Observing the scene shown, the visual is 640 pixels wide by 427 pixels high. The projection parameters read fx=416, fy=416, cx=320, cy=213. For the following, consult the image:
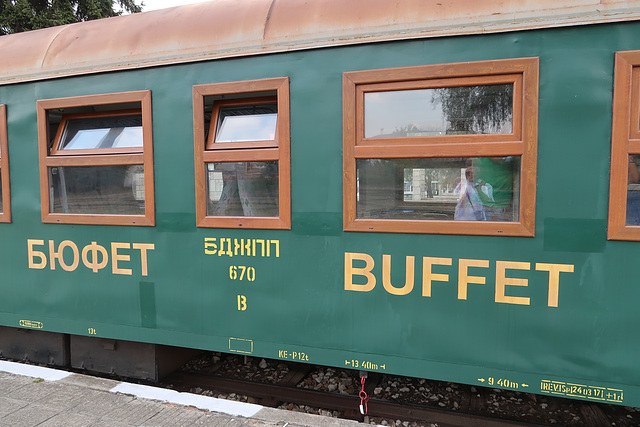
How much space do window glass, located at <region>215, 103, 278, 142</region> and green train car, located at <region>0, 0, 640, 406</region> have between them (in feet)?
0.05

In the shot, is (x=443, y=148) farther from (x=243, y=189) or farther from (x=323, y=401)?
(x=323, y=401)

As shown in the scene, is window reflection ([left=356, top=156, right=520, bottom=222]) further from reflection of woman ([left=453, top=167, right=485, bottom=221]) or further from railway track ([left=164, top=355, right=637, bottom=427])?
railway track ([left=164, top=355, right=637, bottom=427])

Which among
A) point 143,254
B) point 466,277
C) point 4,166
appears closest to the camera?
point 466,277

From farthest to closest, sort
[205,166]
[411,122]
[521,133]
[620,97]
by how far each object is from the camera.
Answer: [205,166], [411,122], [521,133], [620,97]

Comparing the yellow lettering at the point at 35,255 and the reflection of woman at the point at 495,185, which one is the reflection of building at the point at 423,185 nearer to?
the reflection of woman at the point at 495,185

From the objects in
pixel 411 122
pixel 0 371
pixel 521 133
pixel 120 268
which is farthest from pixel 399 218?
pixel 0 371

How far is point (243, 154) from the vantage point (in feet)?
8.73

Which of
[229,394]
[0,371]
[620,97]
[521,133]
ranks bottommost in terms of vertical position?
[229,394]

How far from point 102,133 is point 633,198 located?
340 cm

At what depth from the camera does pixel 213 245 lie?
2801mm

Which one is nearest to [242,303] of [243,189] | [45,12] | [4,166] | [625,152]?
[243,189]

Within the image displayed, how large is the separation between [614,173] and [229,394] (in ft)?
10.0

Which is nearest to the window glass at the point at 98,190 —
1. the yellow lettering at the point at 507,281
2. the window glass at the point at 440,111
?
the window glass at the point at 440,111

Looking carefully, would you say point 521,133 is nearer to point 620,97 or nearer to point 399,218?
point 620,97
